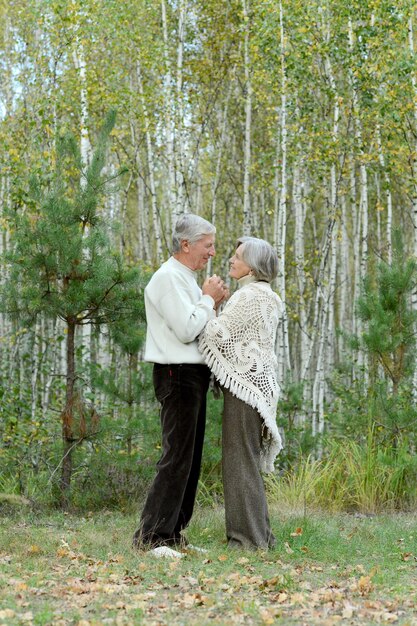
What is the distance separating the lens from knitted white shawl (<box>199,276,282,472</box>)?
5.27 metres

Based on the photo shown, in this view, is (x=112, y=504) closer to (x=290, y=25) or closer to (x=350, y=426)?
(x=350, y=426)

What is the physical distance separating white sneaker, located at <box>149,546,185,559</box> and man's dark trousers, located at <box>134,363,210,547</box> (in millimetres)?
90

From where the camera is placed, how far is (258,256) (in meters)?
5.37

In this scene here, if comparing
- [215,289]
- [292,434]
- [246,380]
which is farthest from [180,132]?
[246,380]

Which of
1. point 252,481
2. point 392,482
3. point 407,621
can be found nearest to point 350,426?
point 392,482

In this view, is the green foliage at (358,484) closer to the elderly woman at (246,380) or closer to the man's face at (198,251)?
the elderly woman at (246,380)

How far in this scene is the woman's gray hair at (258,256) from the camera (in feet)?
17.6

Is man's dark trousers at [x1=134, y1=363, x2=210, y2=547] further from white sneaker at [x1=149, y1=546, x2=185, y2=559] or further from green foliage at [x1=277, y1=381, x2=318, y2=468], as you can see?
green foliage at [x1=277, y1=381, x2=318, y2=468]

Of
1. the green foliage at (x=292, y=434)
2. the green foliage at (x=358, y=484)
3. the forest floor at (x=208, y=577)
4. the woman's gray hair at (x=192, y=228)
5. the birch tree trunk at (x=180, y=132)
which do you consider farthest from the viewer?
the birch tree trunk at (x=180, y=132)

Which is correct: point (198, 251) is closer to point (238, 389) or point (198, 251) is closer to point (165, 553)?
Result: point (238, 389)

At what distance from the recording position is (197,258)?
5328mm

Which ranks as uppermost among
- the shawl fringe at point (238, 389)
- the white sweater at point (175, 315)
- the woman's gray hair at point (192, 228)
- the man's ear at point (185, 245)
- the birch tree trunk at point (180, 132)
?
the birch tree trunk at point (180, 132)

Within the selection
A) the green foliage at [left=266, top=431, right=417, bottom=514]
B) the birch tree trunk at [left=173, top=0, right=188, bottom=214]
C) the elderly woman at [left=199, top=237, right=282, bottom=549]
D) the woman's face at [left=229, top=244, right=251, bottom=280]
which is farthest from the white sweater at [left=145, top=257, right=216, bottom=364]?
the birch tree trunk at [left=173, top=0, right=188, bottom=214]

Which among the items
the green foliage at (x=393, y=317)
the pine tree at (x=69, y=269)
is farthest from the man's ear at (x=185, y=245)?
the green foliage at (x=393, y=317)
